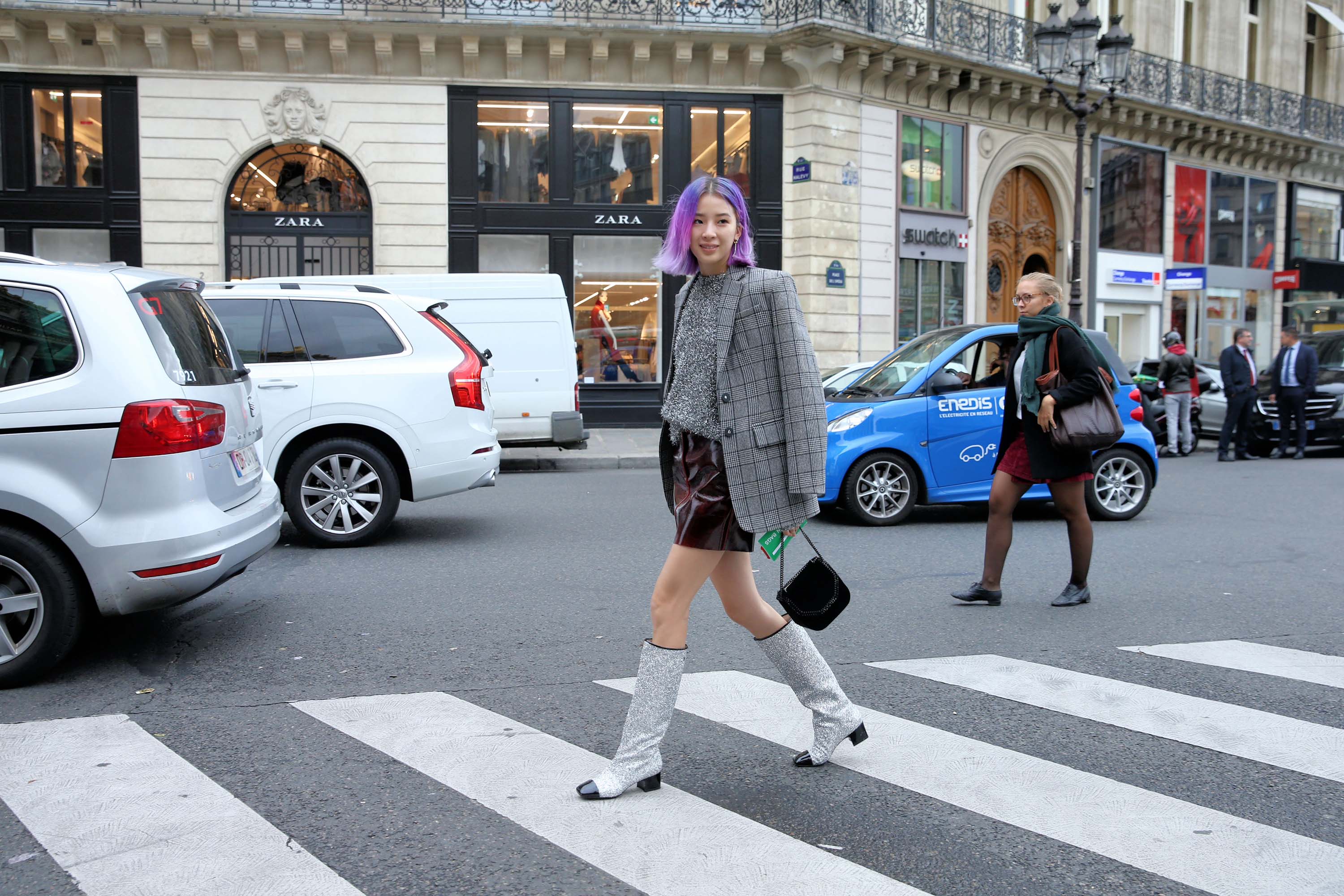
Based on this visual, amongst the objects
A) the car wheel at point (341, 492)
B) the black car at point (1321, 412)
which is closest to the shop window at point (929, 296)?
the black car at point (1321, 412)

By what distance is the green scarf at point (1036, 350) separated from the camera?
251 inches

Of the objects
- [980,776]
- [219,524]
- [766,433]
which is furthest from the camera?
→ [219,524]

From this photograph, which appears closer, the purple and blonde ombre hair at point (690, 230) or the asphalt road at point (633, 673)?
the asphalt road at point (633, 673)

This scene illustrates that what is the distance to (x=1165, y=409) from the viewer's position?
58.4 ft

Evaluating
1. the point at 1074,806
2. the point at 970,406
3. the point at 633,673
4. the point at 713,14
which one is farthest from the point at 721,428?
the point at 713,14

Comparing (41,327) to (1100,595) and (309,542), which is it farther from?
(1100,595)

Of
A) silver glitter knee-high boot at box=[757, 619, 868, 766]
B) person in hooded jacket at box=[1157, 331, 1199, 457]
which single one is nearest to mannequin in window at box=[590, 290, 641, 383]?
person in hooded jacket at box=[1157, 331, 1199, 457]

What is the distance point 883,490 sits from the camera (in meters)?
9.70

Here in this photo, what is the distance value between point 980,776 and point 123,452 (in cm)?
359

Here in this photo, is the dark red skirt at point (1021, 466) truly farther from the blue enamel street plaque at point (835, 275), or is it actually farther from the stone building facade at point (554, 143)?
the blue enamel street plaque at point (835, 275)

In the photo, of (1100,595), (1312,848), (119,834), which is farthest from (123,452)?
(1100,595)

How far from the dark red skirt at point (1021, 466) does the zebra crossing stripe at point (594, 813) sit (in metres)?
3.24

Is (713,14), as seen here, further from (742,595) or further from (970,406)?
(742,595)

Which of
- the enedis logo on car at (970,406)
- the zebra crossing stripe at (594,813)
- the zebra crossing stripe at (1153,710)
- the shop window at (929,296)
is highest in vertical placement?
the shop window at (929,296)
